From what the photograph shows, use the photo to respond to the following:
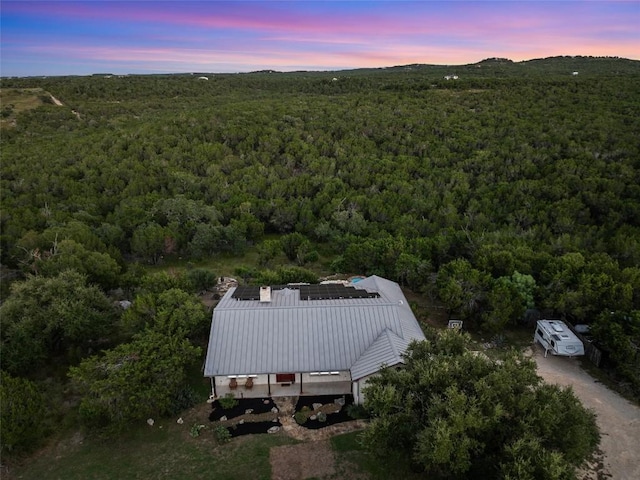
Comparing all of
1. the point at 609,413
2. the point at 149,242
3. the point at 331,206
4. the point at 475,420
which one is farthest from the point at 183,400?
the point at 331,206

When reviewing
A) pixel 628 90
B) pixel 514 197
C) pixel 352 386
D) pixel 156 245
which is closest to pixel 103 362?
pixel 352 386

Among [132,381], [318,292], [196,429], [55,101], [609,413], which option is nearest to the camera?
[132,381]

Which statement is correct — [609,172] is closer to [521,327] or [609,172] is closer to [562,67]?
[521,327]

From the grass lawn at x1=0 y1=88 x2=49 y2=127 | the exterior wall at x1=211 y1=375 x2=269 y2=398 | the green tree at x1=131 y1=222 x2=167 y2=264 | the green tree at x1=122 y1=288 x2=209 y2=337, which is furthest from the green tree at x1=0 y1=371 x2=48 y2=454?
the grass lawn at x1=0 y1=88 x2=49 y2=127

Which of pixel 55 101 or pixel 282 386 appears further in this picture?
pixel 55 101

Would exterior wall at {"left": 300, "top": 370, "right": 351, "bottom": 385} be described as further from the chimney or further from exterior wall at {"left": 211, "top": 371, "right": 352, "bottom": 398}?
the chimney

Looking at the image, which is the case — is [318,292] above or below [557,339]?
above

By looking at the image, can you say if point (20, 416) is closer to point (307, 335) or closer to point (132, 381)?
point (132, 381)

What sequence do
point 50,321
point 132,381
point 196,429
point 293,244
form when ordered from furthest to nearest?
point 293,244
point 50,321
point 196,429
point 132,381
